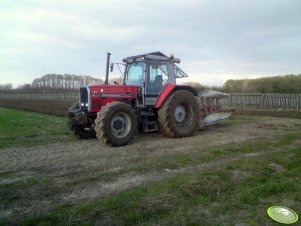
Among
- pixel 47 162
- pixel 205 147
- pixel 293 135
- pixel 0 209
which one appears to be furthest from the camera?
pixel 293 135

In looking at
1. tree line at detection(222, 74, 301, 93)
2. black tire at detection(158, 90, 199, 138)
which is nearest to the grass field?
black tire at detection(158, 90, 199, 138)

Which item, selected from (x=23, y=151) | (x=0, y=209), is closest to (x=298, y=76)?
(x=23, y=151)

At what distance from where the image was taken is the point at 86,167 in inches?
237

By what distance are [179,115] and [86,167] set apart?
467cm

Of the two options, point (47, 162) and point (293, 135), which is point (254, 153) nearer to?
point (293, 135)

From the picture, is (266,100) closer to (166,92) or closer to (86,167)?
(166,92)

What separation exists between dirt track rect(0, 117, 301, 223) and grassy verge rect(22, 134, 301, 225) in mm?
370

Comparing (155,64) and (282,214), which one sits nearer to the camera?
(282,214)

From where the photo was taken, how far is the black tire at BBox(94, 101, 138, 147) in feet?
26.2

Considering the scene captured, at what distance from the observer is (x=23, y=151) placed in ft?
24.5

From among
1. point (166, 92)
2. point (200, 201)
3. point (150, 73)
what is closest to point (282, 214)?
point (200, 201)

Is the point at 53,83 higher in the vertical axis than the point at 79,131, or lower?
higher

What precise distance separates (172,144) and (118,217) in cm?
476

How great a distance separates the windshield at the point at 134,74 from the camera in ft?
32.1
